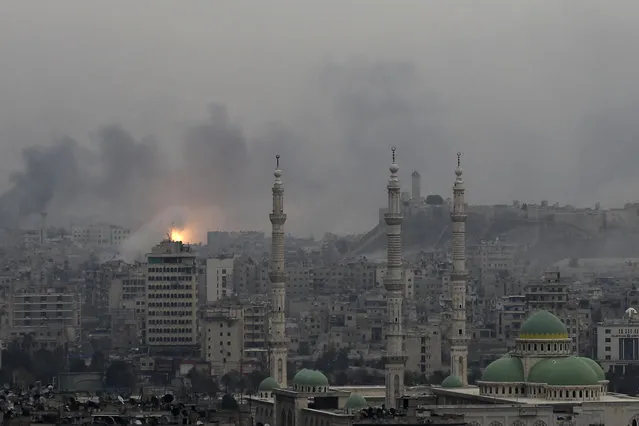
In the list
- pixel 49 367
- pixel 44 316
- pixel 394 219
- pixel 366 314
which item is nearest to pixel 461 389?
pixel 394 219

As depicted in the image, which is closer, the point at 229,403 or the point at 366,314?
the point at 229,403

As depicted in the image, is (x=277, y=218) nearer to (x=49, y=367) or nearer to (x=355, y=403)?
(x=355, y=403)

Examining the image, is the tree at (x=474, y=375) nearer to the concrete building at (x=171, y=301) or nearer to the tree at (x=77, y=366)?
the concrete building at (x=171, y=301)

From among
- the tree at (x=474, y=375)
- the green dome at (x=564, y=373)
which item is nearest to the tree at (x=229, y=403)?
the green dome at (x=564, y=373)

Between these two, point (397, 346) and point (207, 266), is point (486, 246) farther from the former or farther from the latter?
point (397, 346)

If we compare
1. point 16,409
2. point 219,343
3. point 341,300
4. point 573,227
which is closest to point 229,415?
point 16,409

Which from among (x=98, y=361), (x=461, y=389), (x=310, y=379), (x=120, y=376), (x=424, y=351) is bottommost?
(x=461, y=389)
